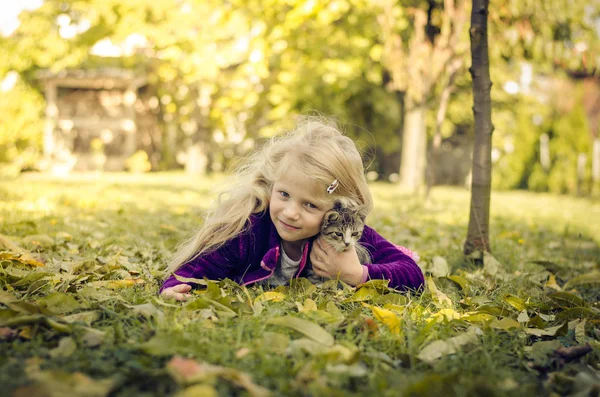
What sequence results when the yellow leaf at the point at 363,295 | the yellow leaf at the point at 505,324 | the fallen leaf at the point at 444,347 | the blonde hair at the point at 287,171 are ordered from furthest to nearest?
the blonde hair at the point at 287,171
the yellow leaf at the point at 363,295
the yellow leaf at the point at 505,324
the fallen leaf at the point at 444,347

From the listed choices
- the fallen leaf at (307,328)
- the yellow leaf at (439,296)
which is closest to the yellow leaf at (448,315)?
the yellow leaf at (439,296)

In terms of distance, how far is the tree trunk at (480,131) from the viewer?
334 centimetres

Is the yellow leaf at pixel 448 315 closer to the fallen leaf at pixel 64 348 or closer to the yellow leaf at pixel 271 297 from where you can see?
the yellow leaf at pixel 271 297

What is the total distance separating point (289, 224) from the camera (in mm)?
2332

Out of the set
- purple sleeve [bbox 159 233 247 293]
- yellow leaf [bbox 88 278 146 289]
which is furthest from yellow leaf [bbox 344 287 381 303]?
yellow leaf [bbox 88 278 146 289]

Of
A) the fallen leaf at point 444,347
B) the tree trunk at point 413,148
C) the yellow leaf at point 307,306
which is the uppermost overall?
the tree trunk at point 413,148

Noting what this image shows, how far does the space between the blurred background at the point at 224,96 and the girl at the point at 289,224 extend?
293 inches

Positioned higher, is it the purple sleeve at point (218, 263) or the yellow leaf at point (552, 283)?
the purple sleeve at point (218, 263)

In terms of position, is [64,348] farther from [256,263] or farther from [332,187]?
[332,187]

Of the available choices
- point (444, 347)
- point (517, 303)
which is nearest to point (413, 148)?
point (517, 303)

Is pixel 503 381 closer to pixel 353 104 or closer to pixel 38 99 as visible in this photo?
pixel 353 104

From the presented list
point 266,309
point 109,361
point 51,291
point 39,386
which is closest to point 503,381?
point 266,309

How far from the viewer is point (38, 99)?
52.5 ft

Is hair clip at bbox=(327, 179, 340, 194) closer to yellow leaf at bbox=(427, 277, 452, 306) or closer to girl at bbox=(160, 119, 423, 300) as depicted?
girl at bbox=(160, 119, 423, 300)
